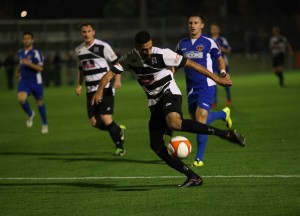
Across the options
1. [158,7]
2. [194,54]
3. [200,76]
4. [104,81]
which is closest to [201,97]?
[200,76]

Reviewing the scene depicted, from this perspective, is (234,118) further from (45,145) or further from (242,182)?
(242,182)

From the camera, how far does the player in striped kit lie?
589 inches

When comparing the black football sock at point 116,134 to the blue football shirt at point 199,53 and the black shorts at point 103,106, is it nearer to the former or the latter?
the black shorts at point 103,106

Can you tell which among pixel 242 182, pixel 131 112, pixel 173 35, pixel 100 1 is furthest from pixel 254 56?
pixel 242 182

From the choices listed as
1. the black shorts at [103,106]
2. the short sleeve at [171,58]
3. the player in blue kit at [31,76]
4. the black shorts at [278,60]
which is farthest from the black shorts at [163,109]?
the black shorts at [278,60]

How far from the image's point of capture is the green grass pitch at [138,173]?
31.9ft

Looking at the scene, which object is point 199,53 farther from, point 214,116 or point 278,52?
point 278,52

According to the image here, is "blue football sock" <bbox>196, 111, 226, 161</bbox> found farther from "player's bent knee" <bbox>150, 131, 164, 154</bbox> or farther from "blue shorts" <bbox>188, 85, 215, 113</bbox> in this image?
"player's bent knee" <bbox>150, 131, 164, 154</bbox>

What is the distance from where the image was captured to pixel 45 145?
17.2 meters

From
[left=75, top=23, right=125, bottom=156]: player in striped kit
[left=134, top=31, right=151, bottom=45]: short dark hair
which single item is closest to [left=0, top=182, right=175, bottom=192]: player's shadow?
[left=134, top=31, right=151, bottom=45]: short dark hair

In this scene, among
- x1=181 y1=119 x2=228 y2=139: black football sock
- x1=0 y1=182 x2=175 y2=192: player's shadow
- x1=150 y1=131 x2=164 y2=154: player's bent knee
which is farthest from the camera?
x1=0 y1=182 x2=175 y2=192: player's shadow

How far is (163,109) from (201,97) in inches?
83.6

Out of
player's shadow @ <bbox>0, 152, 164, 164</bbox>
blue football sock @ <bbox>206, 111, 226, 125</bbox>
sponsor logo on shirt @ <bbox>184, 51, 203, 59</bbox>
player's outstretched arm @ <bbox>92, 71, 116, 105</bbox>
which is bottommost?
player's shadow @ <bbox>0, 152, 164, 164</bbox>

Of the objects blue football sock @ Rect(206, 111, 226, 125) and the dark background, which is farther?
the dark background
